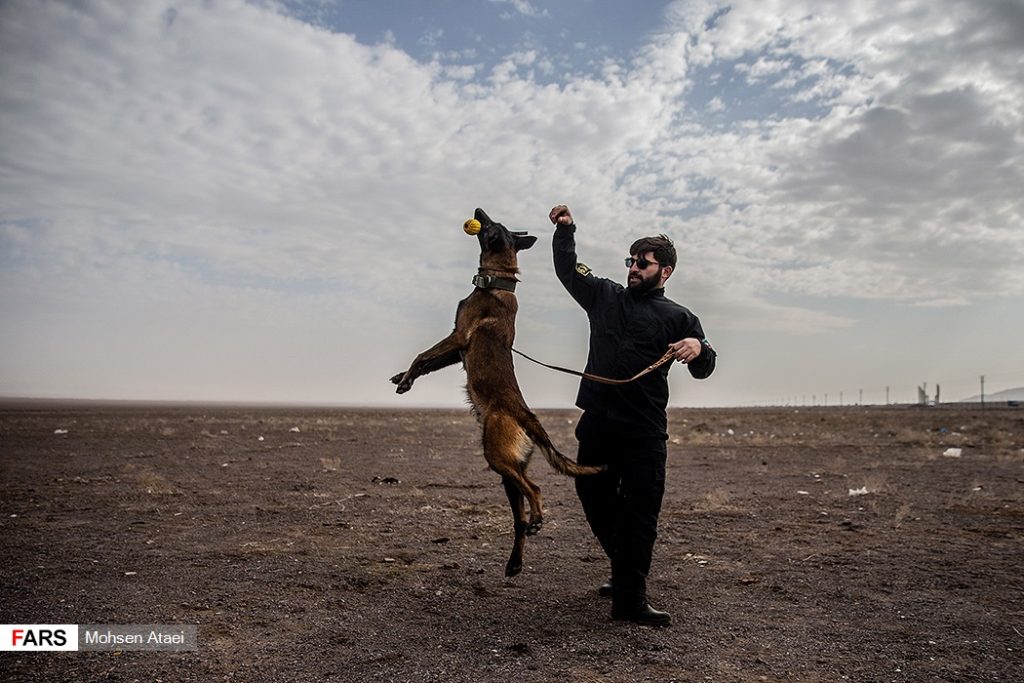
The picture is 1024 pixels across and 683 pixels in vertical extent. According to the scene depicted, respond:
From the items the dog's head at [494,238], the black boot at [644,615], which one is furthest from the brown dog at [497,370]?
the black boot at [644,615]

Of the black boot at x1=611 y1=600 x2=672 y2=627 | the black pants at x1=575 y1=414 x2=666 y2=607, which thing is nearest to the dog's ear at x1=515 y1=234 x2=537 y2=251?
the black pants at x1=575 y1=414 x2=666 y2=607

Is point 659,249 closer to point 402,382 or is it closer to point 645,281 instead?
point 645,281

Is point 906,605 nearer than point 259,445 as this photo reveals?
Yes

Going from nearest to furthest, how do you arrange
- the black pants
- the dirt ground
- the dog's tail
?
the dirt ground
the dog's tail
the black pants

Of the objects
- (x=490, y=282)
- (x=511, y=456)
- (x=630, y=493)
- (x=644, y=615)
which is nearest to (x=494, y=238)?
→ (x=490, y=282)

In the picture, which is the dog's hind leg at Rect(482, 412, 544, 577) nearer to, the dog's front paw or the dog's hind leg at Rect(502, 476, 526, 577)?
the dog's hind leg at Rect(502, 476, 526, 577)

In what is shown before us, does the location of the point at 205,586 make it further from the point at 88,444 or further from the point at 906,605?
the point at 88,444

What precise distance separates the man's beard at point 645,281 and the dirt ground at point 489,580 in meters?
2.44

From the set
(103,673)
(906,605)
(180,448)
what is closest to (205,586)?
(103,673)

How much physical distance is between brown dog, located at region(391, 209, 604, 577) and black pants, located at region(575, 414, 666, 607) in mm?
477

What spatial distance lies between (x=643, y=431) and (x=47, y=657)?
4051 millimetres

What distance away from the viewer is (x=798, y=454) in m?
19.5

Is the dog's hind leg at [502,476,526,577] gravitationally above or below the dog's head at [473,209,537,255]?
below

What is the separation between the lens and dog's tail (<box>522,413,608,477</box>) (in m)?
4.79
